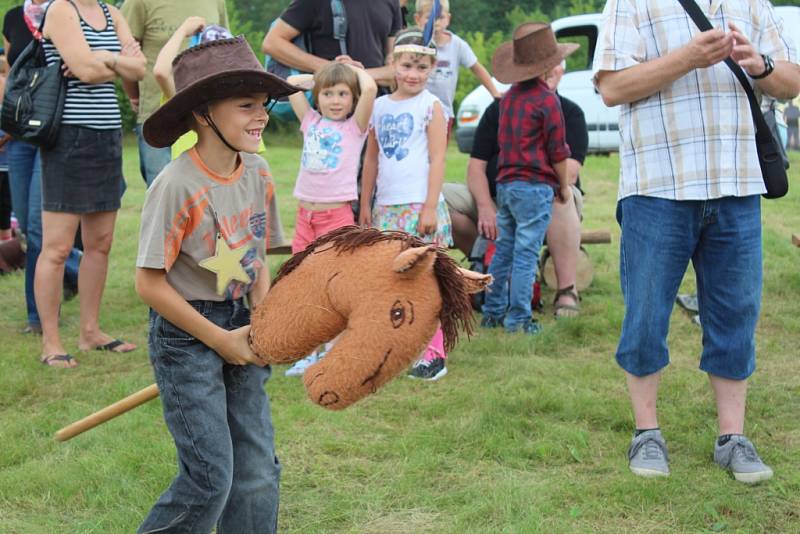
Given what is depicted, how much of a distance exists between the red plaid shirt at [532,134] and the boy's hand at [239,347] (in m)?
3.41

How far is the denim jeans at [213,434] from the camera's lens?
2627 mm

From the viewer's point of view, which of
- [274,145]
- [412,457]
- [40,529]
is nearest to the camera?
[40,529]

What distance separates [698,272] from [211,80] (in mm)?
2014

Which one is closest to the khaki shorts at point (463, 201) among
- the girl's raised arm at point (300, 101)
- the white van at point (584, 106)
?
the girl's raised arm at point (300, 101)

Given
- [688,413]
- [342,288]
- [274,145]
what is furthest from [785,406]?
[274,145]

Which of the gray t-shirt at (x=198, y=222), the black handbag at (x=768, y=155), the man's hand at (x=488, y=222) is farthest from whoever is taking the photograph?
the man's hand at (x=488, y=222)

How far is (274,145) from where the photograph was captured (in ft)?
62.4

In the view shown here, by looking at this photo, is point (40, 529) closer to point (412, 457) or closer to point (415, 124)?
point (412, 457)

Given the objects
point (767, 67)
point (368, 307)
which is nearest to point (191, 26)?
point (767, 67)

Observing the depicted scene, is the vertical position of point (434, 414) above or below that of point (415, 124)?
below

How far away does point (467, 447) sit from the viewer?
13.2ft

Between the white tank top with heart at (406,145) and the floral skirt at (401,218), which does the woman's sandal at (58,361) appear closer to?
the floral skirt at (401,218)

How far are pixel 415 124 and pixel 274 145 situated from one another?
14326 millimetres

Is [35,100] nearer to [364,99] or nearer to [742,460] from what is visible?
[364,99]
